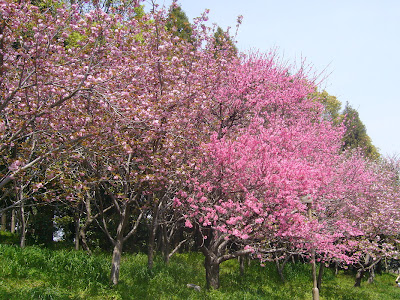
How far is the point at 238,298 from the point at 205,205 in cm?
278

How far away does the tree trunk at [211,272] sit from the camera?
1129 cm

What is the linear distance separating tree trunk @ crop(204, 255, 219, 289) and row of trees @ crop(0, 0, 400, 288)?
45 millimetres

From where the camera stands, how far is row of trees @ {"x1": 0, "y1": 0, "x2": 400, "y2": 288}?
669 centimetres

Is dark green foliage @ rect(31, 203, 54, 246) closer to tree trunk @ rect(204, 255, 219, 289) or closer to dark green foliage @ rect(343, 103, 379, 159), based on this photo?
tree trunk @ rect(204, 255, 219, 289)

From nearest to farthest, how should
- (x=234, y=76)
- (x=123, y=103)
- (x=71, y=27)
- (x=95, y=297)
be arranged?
1. (x=71, y=27)
2. (x=123, y=103)
3. (x=95, y=297)
4. (x=234, y=76)

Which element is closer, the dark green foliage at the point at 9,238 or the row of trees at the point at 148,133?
the row of trees at the point at 148,133

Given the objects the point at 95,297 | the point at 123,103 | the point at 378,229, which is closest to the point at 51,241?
the point at 95,297

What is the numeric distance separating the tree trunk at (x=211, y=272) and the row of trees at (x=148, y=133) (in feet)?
0.15

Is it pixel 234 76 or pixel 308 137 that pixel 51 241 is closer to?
pixel 234 76

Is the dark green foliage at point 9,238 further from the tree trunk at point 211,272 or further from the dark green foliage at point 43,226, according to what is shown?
the tree trunk at point 211,272

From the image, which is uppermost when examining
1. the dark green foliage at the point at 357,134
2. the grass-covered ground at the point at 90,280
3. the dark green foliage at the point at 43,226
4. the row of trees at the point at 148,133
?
the dark green foliage at the point at 357,134

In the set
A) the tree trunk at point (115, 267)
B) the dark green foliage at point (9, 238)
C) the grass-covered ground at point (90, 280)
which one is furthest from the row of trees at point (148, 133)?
the dark green foliage at point (9, 238)

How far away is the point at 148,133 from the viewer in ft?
27.8

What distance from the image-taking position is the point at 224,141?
34.9 ft
